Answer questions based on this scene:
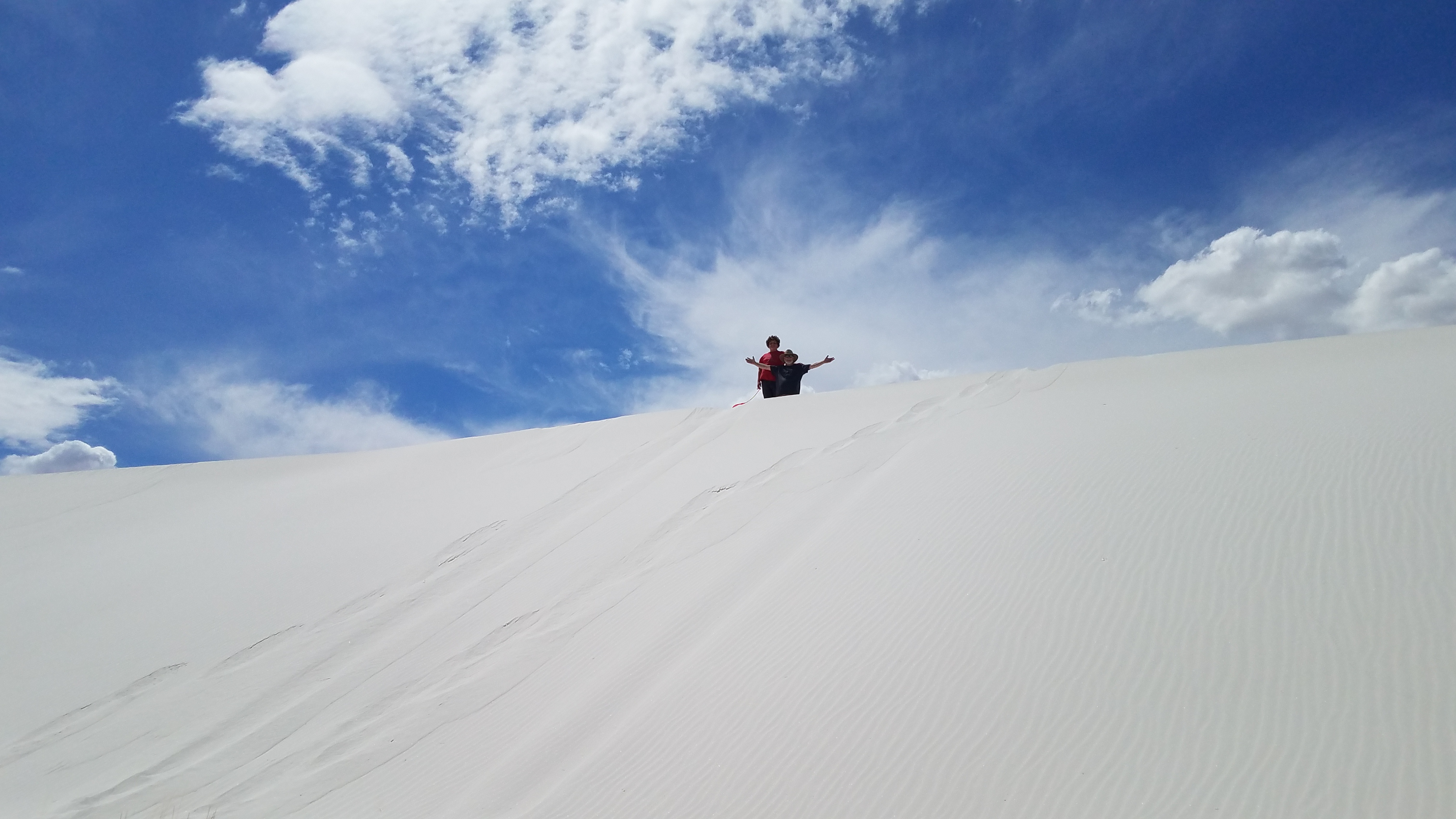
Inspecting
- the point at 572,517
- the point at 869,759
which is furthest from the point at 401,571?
the point at 869,759

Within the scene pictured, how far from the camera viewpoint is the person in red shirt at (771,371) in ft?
41.9

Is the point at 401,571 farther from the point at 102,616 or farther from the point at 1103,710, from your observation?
the point at 1103,710

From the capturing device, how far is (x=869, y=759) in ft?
12.8

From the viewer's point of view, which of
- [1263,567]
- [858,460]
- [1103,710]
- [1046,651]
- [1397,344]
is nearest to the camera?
[1103,710]

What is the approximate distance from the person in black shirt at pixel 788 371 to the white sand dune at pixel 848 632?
333 centimetres

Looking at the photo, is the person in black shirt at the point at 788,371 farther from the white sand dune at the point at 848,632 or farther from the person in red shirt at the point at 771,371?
the white sand dune at the point at 848,632

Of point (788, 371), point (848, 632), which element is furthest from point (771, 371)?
point (848, 632)

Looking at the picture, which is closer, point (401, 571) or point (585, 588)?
point (585, 588)

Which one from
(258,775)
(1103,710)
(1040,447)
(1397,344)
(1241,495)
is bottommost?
(258,775)

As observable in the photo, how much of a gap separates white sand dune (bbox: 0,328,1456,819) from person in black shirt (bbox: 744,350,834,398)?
10.9ft

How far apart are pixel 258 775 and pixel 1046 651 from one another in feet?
15.7

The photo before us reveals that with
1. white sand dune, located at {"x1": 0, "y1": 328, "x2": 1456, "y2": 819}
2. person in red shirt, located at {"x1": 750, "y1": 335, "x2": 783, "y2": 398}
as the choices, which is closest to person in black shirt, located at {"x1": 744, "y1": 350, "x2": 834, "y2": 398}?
person in red shirt, located at {"x1": 750, "y1": 335, "x2": 783, "y2": 398}

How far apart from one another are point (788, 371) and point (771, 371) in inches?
11.3

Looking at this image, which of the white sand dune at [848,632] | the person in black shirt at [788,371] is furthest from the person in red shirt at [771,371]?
the white sand dune at [848,632]
